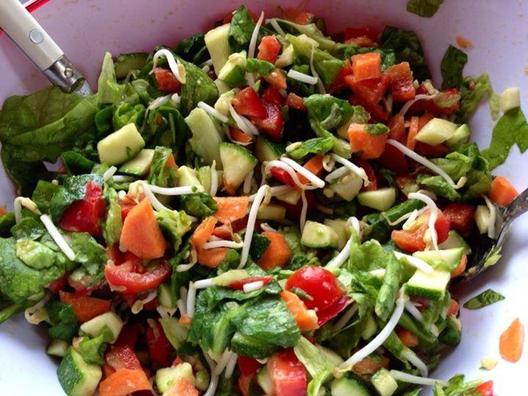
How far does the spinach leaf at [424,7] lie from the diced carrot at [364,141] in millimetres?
600

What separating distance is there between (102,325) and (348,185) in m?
1.10

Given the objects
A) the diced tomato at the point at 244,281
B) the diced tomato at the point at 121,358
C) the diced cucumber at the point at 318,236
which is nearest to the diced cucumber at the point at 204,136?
the diced cucumber at the point at 318,236

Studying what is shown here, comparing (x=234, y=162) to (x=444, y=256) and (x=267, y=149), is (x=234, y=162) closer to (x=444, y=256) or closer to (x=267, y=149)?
(x=267, y=149)

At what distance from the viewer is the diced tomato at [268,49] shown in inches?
109

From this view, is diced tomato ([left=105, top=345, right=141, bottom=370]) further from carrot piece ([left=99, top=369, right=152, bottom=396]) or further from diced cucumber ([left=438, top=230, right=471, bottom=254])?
diced cucumber ([left=438, top=230, right=471, bottom=254])

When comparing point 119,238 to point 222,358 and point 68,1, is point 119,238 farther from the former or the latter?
point 68,1

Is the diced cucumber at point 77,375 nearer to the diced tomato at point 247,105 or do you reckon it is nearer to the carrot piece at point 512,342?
the diced tomato at point 247,105

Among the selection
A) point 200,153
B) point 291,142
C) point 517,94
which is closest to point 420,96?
point 517,94

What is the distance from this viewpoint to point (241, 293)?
7.69 ft

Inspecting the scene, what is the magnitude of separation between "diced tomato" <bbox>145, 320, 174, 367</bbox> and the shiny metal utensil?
105 cm

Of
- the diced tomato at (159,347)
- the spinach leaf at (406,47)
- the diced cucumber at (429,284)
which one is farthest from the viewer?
the spinach leaf at (406,47)

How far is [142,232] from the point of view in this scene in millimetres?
2395

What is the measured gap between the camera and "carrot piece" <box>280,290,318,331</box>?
2.22 meters

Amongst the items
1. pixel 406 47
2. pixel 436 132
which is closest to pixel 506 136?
pixel 436 132
